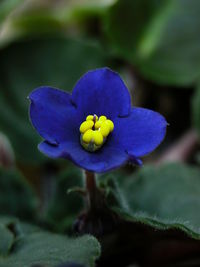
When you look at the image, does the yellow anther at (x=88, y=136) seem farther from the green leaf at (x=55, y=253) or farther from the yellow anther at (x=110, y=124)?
the green leaf at (x=55, y=253)

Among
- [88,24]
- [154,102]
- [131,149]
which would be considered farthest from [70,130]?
[88,24]

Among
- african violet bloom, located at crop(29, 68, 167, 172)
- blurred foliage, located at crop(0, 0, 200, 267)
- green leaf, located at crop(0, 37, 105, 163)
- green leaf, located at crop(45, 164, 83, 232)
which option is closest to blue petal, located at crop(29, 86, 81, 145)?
african violet bloom, located at crop(29, 68, 167, 172)

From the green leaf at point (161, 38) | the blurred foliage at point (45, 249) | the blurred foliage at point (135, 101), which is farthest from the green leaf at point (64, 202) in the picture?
the green leaf at point (161, 38)

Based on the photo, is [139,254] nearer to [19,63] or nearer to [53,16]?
[19,63]

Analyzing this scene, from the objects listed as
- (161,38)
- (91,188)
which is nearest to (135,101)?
(161,38)

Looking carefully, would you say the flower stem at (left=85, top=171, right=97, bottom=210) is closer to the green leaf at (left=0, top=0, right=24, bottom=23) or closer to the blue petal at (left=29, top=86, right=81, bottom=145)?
the blue petal at (left=29, top=86, right=81, bottom=145)

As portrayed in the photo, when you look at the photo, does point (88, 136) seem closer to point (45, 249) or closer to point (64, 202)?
point (45, 249)
